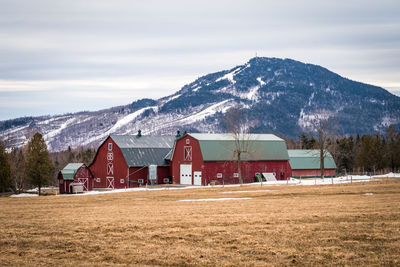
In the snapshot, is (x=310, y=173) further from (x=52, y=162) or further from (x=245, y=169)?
(x=52, y=162)

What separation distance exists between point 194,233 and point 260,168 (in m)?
52.6

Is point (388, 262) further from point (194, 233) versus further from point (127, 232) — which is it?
point (127, 232)

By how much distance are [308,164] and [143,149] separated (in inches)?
1194

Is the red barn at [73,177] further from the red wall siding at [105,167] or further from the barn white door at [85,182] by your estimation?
the red wall siding at [105,167]

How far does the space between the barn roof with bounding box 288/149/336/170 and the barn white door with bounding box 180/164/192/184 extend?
22.8 m

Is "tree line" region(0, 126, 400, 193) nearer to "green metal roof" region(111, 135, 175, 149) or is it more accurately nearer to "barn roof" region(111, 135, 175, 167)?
"green metal roof" region(111, 135, 175, 149)

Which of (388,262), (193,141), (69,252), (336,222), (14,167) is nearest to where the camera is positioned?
(388,262)

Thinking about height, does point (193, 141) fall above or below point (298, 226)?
above

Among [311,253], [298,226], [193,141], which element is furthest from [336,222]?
[193,141]

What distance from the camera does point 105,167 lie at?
72125mm

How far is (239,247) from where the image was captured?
1498 centimetres

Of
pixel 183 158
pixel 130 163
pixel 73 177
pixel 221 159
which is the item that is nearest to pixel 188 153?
pixel 183 158

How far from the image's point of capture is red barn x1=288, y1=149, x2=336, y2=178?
273ft

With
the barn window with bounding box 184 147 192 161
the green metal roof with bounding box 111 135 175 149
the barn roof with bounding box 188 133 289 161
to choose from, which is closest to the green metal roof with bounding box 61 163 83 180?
the green metal roof with bounding box 111 135 175 149
